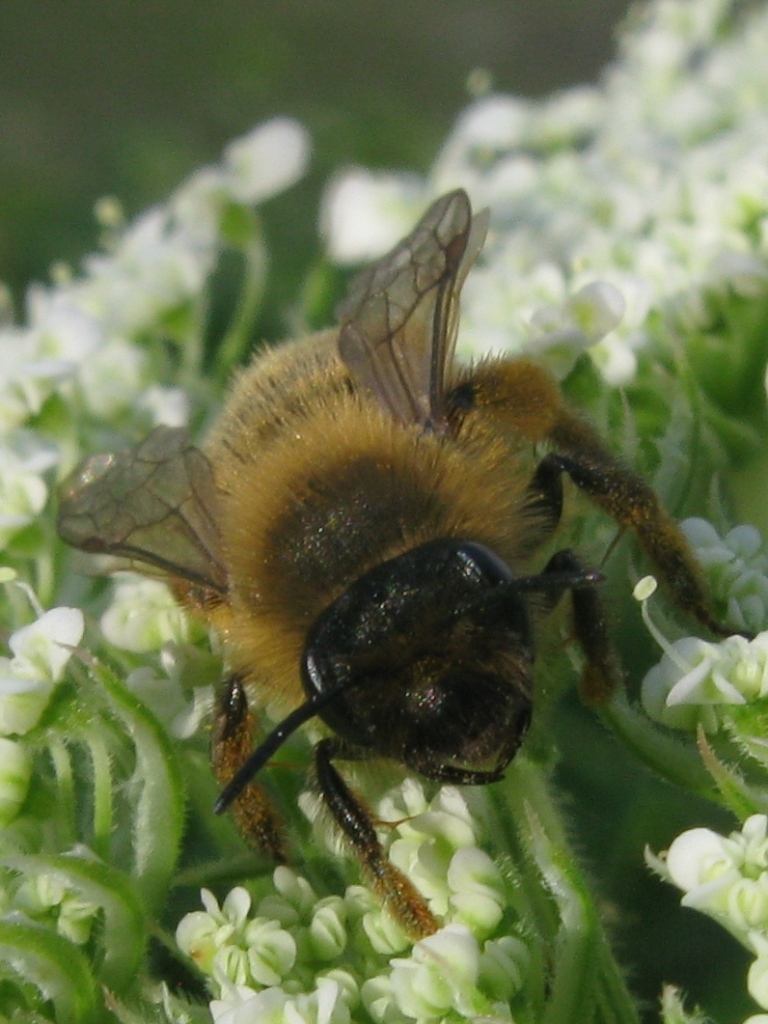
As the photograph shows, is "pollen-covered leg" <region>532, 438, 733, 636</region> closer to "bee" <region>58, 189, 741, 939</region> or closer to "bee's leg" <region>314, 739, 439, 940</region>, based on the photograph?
"bee" <region>58, 189, 741, 939</region>

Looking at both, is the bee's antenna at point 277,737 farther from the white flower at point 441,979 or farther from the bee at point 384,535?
the white flower at point 441,979

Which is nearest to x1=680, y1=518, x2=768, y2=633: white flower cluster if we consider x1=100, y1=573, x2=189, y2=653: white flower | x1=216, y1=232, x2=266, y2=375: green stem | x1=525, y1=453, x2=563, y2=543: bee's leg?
x1=525, y1=453, x2=563, y2=543: bee's leg

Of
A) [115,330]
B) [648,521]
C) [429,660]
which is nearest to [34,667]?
[429,660]

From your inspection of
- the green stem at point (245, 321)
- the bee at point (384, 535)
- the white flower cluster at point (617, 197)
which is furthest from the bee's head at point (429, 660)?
the green stem at point (245, 321)

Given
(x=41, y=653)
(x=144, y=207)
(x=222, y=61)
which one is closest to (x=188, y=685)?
(x=41, y=653)

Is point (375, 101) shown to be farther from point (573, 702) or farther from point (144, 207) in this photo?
point (573, 702)

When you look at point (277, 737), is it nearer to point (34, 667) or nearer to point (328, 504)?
point (328, 504)

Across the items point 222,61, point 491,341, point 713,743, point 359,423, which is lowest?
point 713,743
